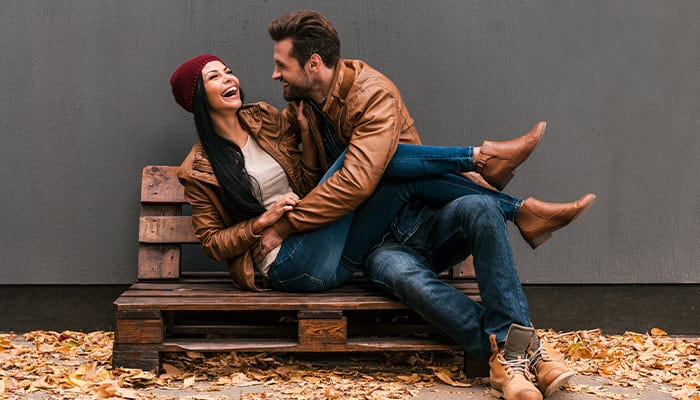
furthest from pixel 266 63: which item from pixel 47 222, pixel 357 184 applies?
pixel 47 222

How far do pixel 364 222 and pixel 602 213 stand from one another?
1.61 m

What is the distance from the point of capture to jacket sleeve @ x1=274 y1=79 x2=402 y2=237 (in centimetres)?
371

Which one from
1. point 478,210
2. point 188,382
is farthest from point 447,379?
point 188,382

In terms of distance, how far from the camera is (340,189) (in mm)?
3713

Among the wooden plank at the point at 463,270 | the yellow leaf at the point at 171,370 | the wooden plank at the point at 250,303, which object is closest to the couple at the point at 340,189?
the wooden plank at the point at 250,303

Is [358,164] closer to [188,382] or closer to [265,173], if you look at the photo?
[265,173]

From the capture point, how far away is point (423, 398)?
135 inches

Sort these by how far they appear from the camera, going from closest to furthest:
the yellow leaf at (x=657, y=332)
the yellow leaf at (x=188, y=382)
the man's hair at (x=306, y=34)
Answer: the yellow leaf at (x=188, y=382)
the man's hair at (x=306, y=34)
the yellow leaf at (x=657, y=332)

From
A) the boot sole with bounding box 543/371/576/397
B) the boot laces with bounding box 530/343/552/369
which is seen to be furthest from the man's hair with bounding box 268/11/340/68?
the boot sole with bounding box 543/371/576/397

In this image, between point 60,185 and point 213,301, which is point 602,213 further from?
point 60,185

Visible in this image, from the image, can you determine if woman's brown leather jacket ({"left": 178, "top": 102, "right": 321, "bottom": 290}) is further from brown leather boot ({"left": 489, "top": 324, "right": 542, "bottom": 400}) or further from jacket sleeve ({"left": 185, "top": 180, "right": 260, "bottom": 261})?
brown leather boot ({"left": 489, "top": 324, "right": 542, "bottom": 400})

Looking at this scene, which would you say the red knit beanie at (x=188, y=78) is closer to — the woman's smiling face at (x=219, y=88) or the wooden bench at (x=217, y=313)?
the woman's smiling face at (x=219, y=88)

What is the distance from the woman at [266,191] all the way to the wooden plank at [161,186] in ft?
1.16

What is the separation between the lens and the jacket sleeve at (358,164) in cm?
371
